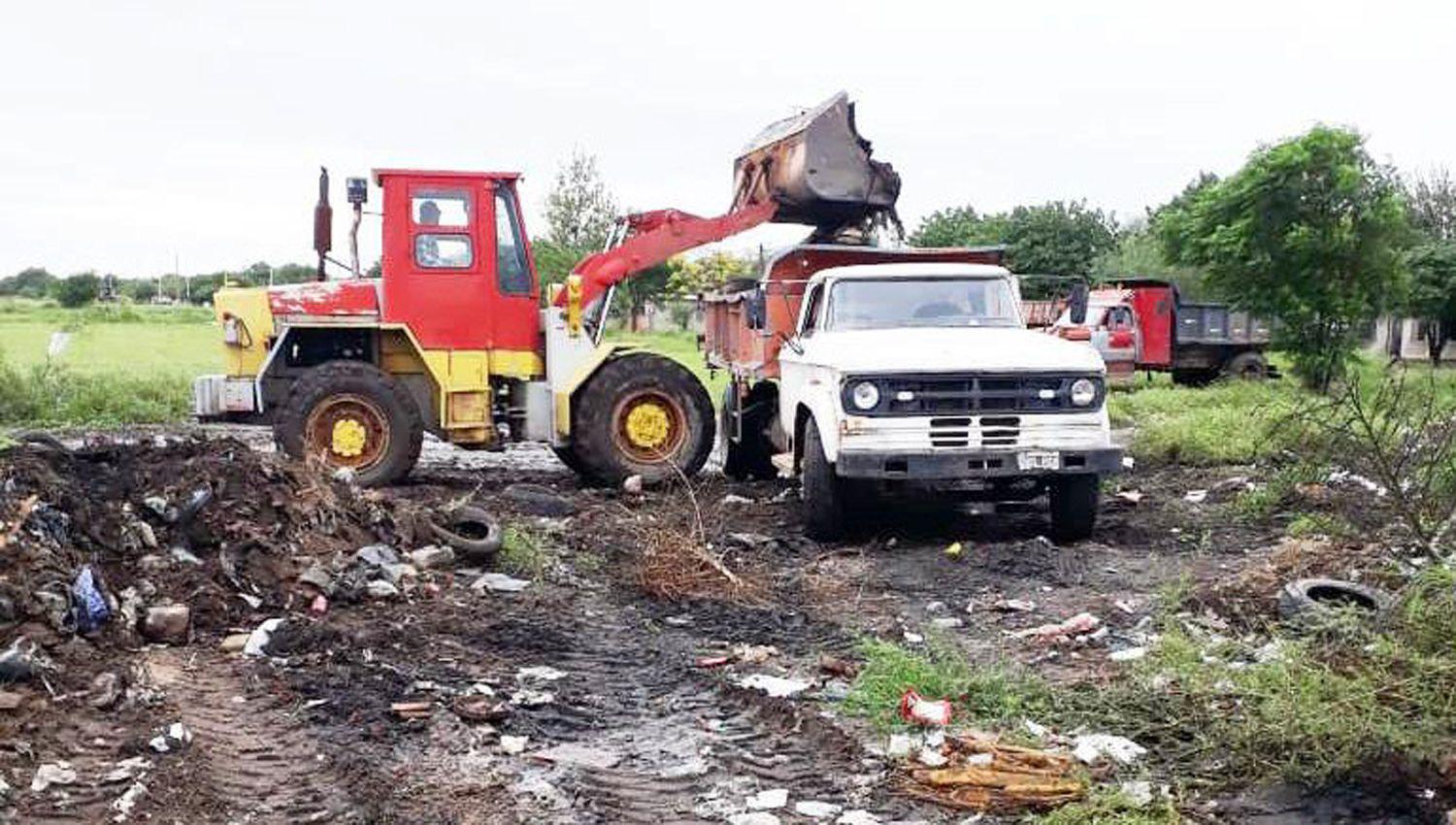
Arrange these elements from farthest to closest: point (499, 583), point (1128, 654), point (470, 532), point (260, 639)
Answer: point (470, 532), point (499, 583), point (260, 639), point (1128, 654)

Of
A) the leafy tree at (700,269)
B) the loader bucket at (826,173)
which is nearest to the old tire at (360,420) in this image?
the loader bucket at (826,173)

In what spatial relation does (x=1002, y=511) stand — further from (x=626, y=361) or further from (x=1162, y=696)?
(x=1162, y=696)

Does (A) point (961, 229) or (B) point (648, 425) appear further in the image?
(A) point (961, 229)

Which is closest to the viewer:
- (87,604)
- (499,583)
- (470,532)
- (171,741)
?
(171,741)

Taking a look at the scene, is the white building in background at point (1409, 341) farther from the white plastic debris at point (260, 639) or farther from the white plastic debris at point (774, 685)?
the white plastic debris at point (260, 639)

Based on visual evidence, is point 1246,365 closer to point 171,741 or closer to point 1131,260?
point 1131,260

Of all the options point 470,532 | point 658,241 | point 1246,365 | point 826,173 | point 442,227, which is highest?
point 826,173

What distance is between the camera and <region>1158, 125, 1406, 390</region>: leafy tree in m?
20.1

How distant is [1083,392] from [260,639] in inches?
217

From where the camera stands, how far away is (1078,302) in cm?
1072

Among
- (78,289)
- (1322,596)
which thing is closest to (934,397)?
(1322,596)

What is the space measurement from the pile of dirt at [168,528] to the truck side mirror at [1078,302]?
5.19m

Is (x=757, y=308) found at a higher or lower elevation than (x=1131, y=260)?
lower

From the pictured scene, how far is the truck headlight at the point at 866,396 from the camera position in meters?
9.21
